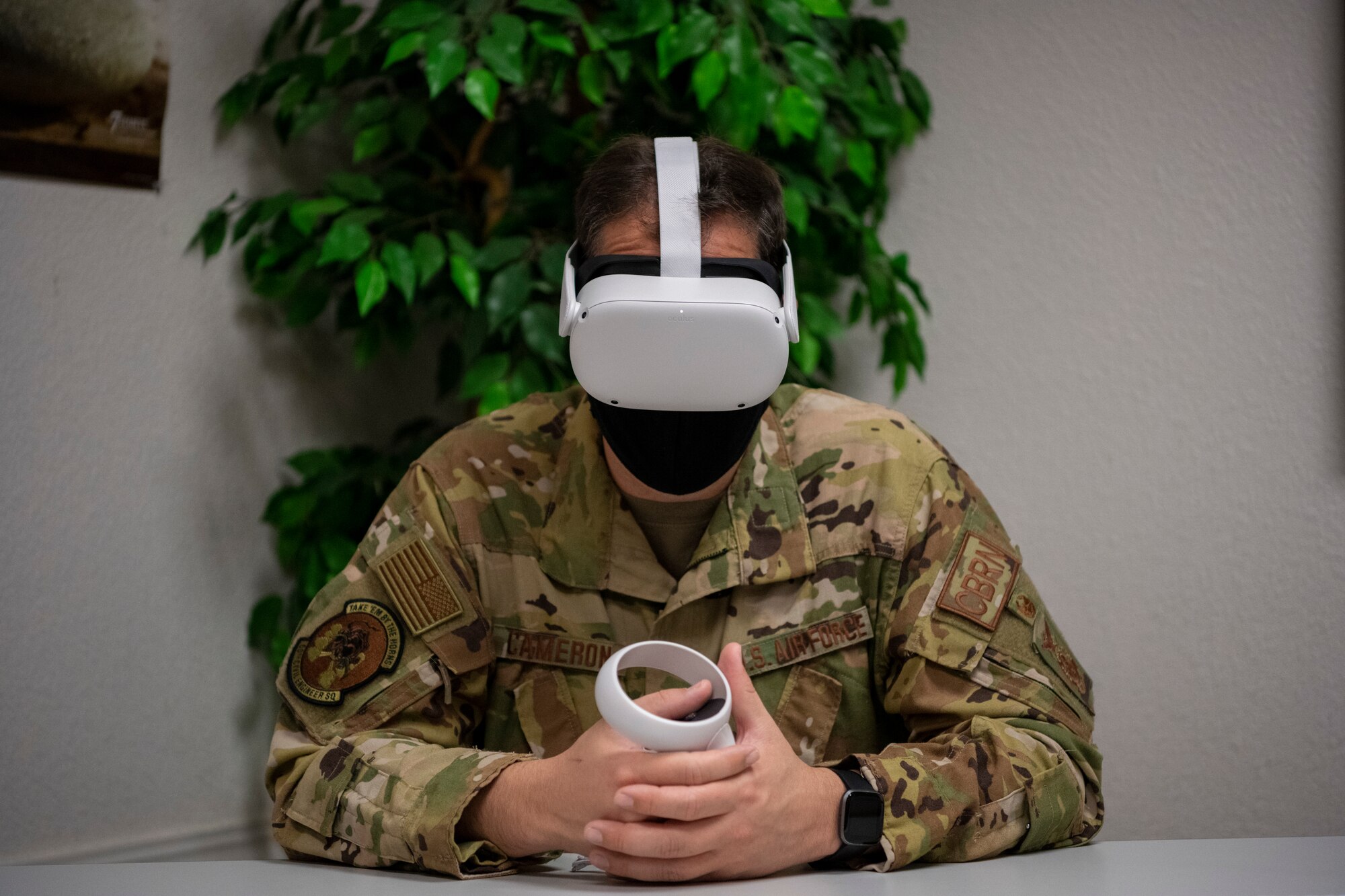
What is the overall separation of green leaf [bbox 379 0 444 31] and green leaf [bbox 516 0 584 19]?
0.12 meters

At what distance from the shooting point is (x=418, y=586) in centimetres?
105

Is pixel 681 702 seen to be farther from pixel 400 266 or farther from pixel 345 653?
pixel 400 266

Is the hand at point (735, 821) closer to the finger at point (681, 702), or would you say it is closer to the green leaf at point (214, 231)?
the finger at point (681, 702)

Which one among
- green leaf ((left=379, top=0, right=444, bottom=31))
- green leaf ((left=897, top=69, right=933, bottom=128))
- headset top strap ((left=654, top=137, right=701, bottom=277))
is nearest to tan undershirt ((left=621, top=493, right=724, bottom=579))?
headset top strap ((left=654, top=137, right=701, bottom=277))

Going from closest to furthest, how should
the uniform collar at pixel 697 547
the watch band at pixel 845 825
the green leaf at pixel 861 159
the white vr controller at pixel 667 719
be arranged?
the white vr controller at pixel 667 719 < the watch band at pixel 845 825 < the uniform collar at pixel 697 547 < the green leaf at pixel 861 159

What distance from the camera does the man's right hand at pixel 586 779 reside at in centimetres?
76

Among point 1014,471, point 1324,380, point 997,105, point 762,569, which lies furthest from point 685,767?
point 997,105

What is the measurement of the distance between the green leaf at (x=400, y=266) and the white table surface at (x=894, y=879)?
81cm

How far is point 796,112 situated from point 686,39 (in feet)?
0.58

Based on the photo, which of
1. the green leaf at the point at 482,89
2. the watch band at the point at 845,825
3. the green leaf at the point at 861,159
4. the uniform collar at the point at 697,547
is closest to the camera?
the watch band at the point at 845,825

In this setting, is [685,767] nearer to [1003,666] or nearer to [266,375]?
[1003,666]

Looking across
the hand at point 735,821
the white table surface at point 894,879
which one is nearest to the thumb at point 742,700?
the hand at point 735,821

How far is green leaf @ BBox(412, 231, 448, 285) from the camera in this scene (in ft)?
4.92

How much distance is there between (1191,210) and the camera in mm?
1534
